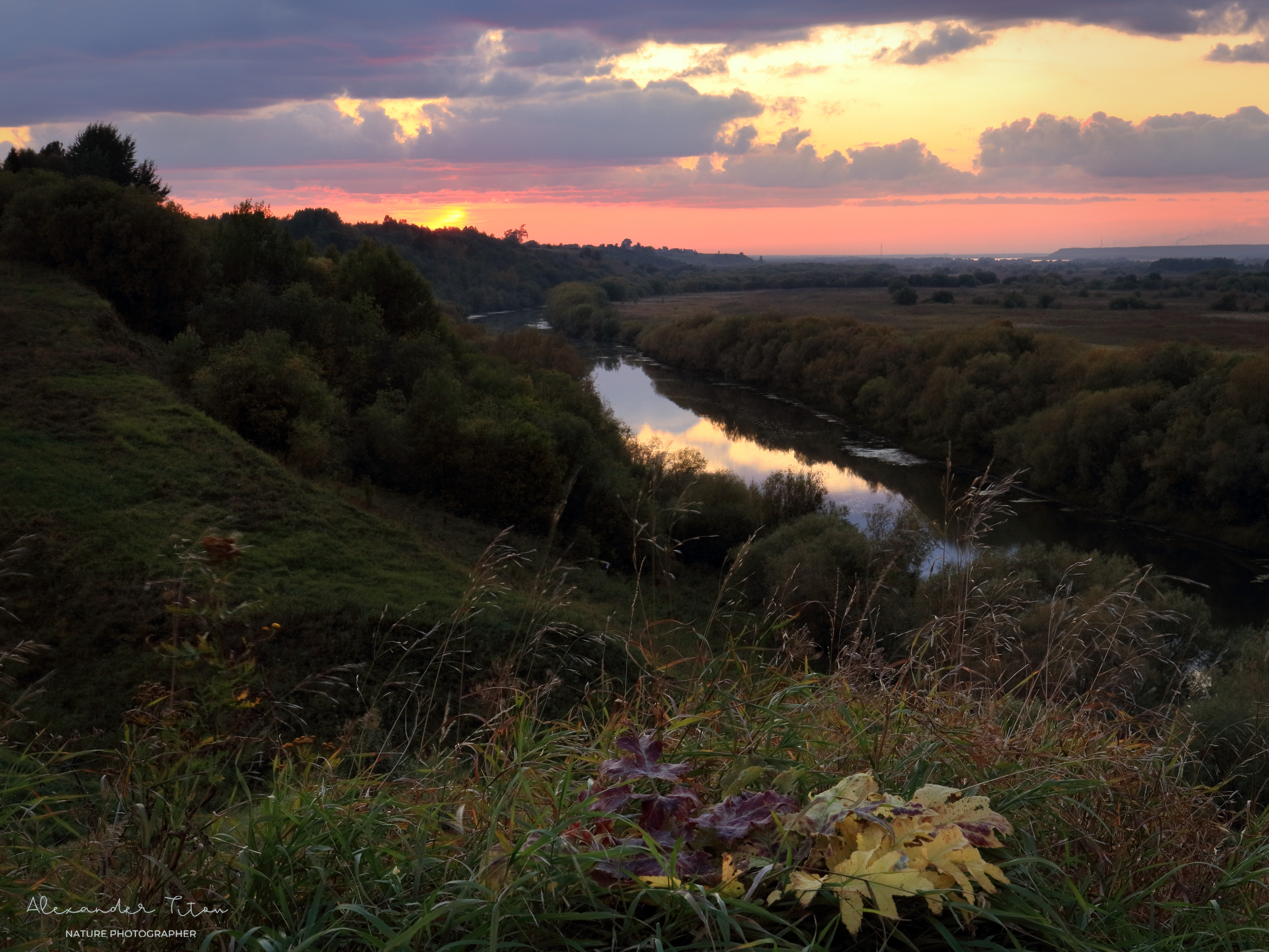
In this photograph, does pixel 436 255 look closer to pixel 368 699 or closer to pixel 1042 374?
pixel 1042 374

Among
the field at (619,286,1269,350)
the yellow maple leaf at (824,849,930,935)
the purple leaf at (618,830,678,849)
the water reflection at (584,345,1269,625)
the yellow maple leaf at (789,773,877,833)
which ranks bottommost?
the water reflection at (584,345,1269,625)

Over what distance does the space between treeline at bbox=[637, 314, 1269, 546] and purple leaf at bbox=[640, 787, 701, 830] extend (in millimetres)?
30209

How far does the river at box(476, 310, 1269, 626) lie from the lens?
86.4 ft

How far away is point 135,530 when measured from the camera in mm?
15578

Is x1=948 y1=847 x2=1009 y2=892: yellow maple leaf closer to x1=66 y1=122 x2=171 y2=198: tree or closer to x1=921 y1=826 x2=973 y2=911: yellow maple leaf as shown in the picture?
x1=921 y1=826 x2=973 y2=911: yellow maple leaf

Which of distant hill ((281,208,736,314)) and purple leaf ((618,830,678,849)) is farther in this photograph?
distant hill ((281,208,736,314))

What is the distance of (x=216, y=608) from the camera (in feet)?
7.93

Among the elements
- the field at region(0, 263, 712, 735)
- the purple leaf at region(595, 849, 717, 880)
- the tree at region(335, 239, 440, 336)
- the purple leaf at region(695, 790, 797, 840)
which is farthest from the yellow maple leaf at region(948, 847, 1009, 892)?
the tree at region(335, 239, 440, 336)

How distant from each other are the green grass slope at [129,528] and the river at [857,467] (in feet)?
35.1

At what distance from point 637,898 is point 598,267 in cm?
16275

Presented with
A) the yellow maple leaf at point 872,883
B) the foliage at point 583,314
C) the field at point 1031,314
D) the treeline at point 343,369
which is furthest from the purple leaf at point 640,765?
the foliage at point 583,314

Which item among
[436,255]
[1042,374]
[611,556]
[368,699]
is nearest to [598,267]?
[436,255]

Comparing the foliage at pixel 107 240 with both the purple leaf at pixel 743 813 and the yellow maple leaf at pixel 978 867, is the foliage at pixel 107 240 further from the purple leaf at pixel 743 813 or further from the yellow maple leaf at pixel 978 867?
the yellow maple leaf at pixel 978 867

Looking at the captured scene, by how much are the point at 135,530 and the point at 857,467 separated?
96.5 feet
